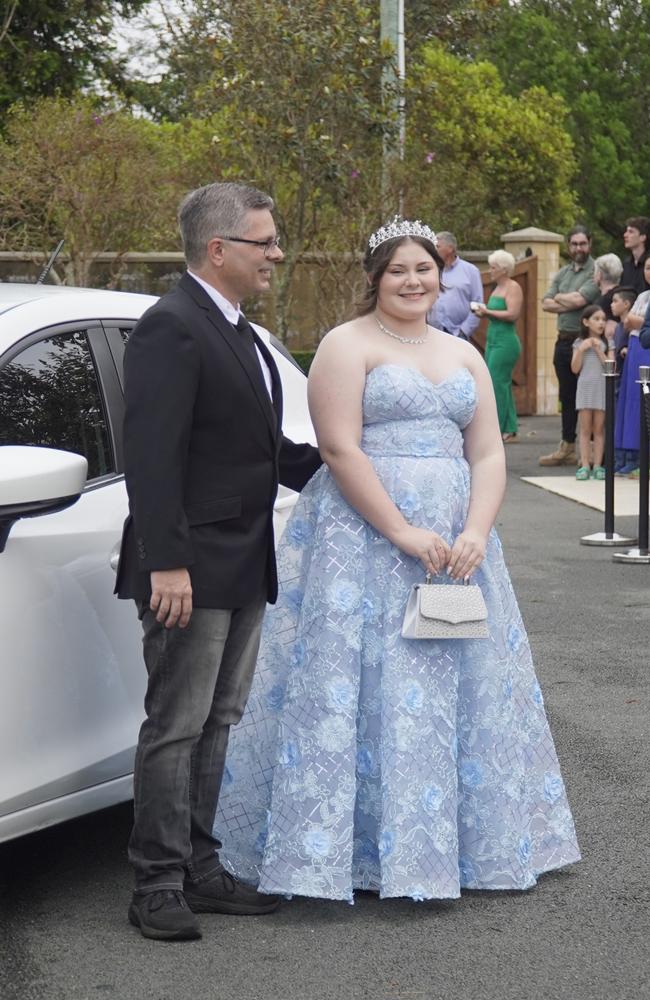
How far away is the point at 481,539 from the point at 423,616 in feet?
0.95

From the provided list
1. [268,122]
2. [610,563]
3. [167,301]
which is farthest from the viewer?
[268,122]

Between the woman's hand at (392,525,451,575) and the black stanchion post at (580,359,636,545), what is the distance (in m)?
6.32

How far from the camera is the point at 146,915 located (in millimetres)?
4129

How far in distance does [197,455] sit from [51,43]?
2431cm

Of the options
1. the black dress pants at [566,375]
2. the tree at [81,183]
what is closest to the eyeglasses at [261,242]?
the black dress pants at [566,375]

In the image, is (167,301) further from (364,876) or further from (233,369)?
(364,876)

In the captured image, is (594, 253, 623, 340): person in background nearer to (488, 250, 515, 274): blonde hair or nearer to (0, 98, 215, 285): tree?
(488, 250, 515, 274): blonde hair

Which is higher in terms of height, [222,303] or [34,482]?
[222,303]

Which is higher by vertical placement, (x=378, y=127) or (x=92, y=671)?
(x=378, y=127)

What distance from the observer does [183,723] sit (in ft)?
13.2

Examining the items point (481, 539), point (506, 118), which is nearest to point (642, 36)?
point (506, 118)

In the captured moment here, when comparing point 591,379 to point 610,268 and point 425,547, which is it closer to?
point 610,268

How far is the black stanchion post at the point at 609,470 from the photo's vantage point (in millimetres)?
10547

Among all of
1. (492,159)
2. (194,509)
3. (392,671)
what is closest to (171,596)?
(194,509)
